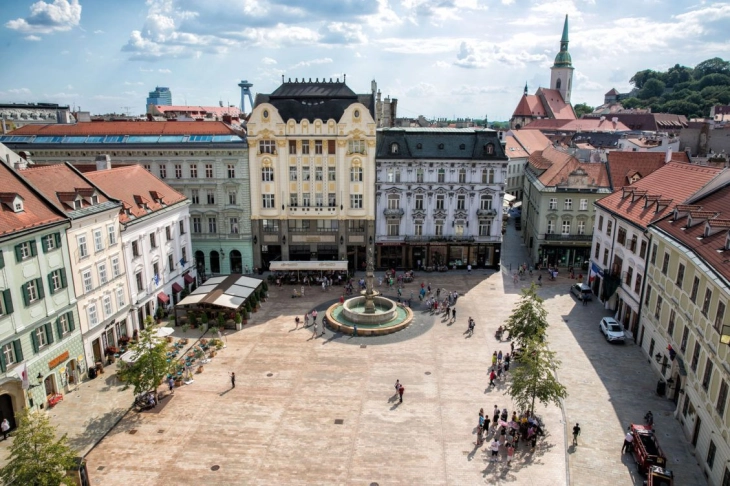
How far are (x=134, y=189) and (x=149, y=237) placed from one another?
16.2 ft

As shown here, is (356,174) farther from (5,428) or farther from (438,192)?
(5,428)

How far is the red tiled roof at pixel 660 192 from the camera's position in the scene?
43.0m

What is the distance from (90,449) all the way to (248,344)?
1551 cm

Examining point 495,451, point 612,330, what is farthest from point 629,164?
point 495,451

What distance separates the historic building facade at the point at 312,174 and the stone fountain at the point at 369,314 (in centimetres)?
1295

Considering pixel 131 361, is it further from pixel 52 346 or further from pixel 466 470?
pixel 466 470

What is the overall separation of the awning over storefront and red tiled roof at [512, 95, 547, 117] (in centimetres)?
13286

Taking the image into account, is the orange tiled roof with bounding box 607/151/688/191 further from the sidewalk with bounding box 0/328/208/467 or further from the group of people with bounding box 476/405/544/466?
the sidewalk with bounding box 0/328/208/467

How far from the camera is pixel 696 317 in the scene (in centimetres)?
3153

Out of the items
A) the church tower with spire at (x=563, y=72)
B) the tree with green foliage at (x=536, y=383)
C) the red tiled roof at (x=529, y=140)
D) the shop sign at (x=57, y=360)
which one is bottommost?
the shop sign at (x=57, y=360)

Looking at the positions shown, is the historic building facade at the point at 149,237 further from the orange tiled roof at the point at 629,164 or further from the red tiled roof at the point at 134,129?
the orange tiled roof at the point at 629,164

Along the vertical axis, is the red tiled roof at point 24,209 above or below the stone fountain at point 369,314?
above

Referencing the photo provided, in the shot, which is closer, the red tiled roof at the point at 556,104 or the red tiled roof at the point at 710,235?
the red tiled roof at the point at 710,235

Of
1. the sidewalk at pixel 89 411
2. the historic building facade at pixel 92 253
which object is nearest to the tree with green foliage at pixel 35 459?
the sidewalk at pixel 89 411
